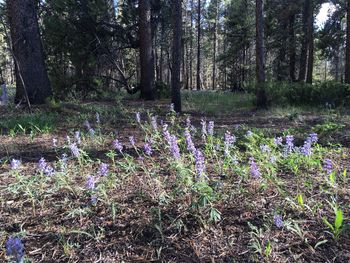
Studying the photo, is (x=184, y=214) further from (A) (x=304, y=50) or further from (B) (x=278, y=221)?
(A) (x=304, y=50)

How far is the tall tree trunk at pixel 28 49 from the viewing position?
27.4 feet

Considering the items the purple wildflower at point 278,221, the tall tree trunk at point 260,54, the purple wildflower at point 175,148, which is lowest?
the purple wildflower at point 278,221

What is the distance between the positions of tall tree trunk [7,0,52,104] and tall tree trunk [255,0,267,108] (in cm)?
646

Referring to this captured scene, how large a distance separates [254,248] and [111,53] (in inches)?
509

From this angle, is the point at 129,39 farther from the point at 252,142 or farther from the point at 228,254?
the point at 228,254

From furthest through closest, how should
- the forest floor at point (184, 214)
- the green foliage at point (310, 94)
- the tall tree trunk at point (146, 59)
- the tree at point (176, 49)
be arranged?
the tall tree trunk at point (146, 59)
the green foliage at point (310, 94)
the tree at point (176, 49)
the forest floor at point (184, 214)

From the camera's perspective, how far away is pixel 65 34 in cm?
1316

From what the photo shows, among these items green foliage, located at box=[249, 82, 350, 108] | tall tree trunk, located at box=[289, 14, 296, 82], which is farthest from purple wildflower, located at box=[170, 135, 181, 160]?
tall tree trunk, located at box=[289, 14, 296, 82]

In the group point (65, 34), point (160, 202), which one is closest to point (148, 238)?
point (160, 202)

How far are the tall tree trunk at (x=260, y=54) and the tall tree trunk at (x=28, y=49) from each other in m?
6.46

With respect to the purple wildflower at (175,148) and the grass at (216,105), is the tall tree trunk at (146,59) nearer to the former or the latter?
the grass at (216,105)

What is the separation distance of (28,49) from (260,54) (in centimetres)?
677

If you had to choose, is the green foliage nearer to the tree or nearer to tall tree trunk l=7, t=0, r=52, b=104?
the tree

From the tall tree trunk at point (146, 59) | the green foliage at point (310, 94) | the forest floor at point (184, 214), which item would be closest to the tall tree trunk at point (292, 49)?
the green foliage at point (310, 94)
